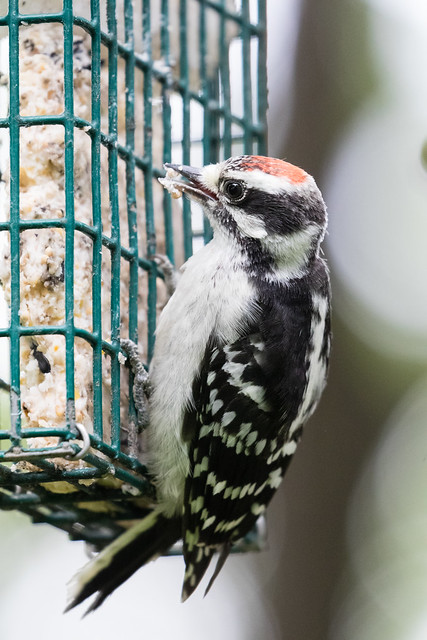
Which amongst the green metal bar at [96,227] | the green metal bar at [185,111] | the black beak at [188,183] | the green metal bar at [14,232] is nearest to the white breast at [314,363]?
the black beak at [188,183]

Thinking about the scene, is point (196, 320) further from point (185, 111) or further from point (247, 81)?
point (247, 81)

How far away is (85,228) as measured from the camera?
12.9ft

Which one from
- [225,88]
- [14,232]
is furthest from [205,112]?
[14,232]

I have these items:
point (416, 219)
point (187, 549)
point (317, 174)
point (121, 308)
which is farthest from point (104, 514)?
point (416, 219)

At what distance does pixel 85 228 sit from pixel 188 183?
0.81 m

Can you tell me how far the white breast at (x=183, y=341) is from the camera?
4340 mm

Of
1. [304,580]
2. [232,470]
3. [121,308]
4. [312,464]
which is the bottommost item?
[304,580]

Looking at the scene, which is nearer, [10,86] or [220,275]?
[10,86]

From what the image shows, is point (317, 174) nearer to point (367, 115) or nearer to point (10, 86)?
point (367, 115)

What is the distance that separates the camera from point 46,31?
4410mm

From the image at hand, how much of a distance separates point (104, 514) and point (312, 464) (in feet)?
4.71

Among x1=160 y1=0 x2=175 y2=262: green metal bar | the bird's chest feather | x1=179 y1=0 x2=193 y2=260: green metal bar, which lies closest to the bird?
the bird's chest feather

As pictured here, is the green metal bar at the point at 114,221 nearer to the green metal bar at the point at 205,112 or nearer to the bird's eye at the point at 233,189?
the bird's eye at the point at 233,189

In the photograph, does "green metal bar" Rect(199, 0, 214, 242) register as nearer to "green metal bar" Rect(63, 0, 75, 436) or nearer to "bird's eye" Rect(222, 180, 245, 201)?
"bird's eye" Rect(222, 180, 245, 201)
